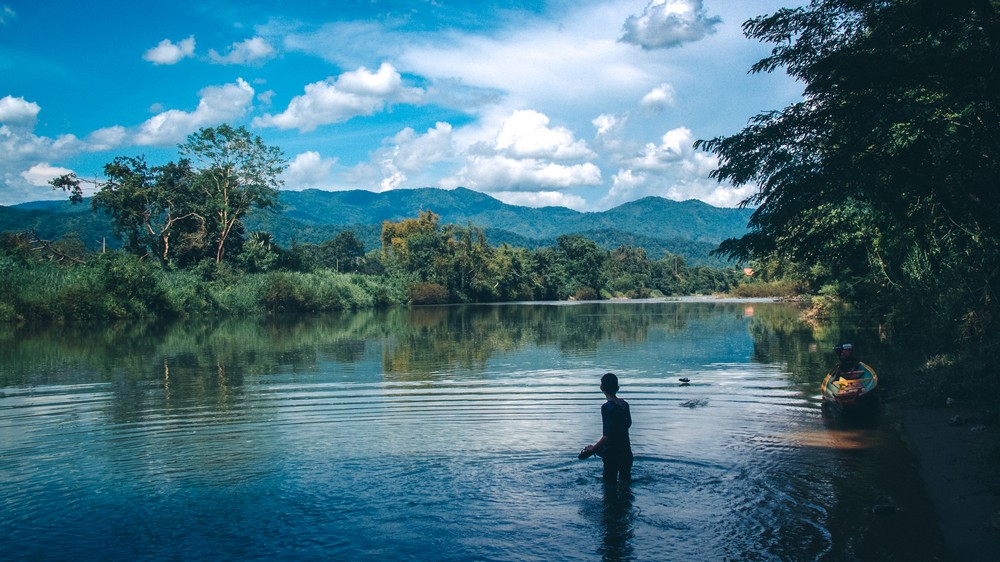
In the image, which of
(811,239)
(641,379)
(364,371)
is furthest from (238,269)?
(811,239)

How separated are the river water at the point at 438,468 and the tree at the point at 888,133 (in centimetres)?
471

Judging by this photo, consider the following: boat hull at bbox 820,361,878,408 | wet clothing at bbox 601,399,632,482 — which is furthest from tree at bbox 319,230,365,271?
wet clothing at bbox 601,399,632,482

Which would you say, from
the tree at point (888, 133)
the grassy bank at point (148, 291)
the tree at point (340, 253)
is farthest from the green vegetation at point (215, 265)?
the tree at point (888, 133)

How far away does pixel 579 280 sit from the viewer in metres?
128

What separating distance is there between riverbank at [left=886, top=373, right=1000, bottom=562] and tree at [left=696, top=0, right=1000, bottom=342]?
358 cm

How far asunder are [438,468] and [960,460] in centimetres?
813

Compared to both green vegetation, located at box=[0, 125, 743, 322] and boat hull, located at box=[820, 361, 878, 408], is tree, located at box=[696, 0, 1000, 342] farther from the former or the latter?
green vegetation, located at box=[0, 125, 743, 322]

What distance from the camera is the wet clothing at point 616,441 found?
1048cm

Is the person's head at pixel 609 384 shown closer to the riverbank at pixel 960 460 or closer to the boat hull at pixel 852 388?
the riverbank at pixel 960 460

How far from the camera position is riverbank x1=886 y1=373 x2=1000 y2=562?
8453 millimetres

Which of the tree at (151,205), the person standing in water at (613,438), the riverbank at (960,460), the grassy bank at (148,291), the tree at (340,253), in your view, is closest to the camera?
the riverbank at (960,460)

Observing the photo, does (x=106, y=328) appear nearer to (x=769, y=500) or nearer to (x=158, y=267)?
(x=158, y=267)

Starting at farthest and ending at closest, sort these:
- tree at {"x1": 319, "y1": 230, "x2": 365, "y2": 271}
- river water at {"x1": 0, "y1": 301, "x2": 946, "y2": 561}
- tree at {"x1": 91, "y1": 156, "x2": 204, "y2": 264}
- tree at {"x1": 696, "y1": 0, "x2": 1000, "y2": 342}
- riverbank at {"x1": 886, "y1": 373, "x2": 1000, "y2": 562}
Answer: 1. tree at {"x1": 319, "y1": 230, "x2": 365, "y2": 271}
2. tree at {"x1": 91, "y1": 156, "x2": 204, "y2": 264}
3. tree at {"x1": 696, "y1": 0, "x2": 1000, "y2": 342}
4. river water at {"x1": 0, "y1": 301, "x2": 946, "y2": 561}
5. riverbank at {"x1": 886, "y1": 373, "x2": 1000, "y2": 562}

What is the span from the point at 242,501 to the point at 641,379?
46.8 feet
